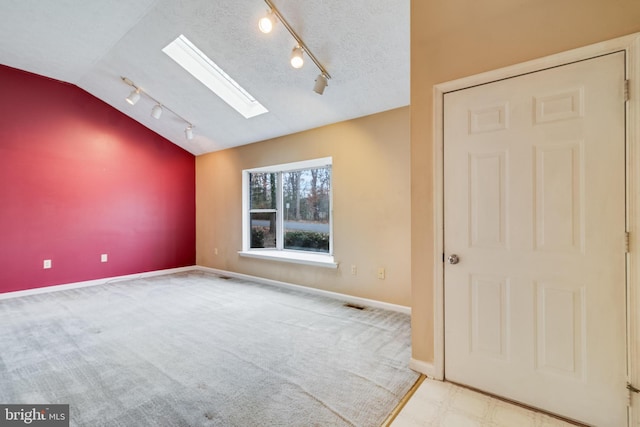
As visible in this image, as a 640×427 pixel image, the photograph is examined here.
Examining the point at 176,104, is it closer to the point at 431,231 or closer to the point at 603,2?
the point at 431,231

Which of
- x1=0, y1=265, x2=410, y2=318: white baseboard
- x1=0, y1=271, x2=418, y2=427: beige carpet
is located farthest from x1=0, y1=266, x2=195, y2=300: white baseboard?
x1=0, y1=271, x2=418, y2=427: beige carpet

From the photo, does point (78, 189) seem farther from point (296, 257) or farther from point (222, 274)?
point (296, 257)

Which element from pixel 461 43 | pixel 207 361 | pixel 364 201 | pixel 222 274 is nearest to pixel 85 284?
pixel 222 274

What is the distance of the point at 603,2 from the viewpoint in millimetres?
1515

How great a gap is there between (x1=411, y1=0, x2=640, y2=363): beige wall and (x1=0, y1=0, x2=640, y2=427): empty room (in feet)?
0.04

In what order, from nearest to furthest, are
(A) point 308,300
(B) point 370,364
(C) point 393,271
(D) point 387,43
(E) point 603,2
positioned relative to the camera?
1. (E) point 603,2
2. (B) point 370,364
3. (D) point 387,43
4. (C) point 393,271
5. (A) point 308,300

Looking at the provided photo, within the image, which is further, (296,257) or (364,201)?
(296,257)

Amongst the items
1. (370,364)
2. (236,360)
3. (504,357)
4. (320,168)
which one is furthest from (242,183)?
(504,357)

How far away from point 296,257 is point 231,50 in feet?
9.06

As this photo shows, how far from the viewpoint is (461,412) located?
1687 mm

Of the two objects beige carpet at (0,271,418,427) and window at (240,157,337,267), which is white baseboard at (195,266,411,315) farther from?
window at (240,157,337,267)

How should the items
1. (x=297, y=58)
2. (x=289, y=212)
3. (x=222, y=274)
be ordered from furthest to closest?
1. (x=222, y=274)
2. (x=289, y=212)
3. (x=297, y=58)

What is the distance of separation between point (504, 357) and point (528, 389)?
0.19m

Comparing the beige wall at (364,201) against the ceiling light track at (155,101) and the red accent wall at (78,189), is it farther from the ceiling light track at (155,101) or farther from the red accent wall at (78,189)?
the red accent wall at (78,189)
